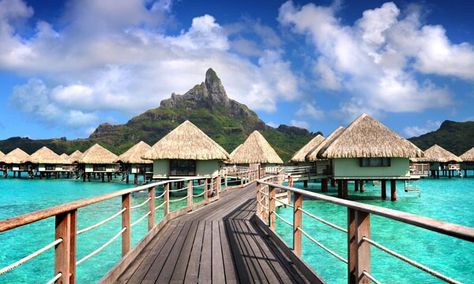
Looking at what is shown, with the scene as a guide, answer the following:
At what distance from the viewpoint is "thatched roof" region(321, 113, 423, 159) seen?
25.4 m

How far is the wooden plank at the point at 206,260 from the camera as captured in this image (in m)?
4.80

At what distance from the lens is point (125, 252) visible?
18.6 feet

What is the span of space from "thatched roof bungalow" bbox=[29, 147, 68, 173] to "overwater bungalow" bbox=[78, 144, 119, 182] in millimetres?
5937

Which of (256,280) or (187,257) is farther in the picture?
(187,257)

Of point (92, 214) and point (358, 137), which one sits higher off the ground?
point (358, 137)

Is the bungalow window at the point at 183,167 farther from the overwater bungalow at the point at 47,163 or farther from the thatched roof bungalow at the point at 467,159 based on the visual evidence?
the thatched roof bungalow at the point at 467,159

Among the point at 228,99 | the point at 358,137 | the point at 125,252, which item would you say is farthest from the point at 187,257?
the point at 228,99

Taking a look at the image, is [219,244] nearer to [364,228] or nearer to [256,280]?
[256,280]

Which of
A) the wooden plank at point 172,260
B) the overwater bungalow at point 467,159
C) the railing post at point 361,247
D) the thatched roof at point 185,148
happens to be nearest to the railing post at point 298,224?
the wooden plank at point 172,260

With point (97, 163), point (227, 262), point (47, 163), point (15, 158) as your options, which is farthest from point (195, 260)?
point (15, 158)

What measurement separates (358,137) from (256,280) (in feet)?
76.0

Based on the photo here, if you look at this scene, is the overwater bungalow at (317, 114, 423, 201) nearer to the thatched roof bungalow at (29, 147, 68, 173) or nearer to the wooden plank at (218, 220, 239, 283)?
the wooden plank at (218, 220, 239, 283)

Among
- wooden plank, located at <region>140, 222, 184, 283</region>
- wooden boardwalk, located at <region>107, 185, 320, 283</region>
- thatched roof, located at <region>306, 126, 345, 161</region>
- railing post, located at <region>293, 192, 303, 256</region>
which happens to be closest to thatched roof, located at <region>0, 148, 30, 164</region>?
thatched roof, located at <region>306, 126, 345, 161</region>

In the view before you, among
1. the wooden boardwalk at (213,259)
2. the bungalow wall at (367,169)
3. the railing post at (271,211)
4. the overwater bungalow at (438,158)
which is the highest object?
the overwater bungalow at (438,158)
